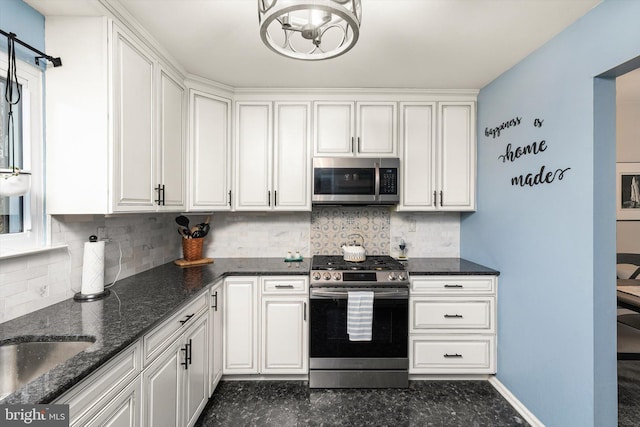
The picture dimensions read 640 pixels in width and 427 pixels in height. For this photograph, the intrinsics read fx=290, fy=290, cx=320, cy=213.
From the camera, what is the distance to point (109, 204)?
1.53 m

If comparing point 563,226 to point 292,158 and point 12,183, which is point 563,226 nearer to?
point 292,158

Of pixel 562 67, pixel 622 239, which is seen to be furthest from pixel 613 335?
pixel 622 239

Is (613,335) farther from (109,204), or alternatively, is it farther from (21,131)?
(21,131)

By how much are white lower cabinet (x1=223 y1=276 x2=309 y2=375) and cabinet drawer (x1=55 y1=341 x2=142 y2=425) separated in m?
1.08

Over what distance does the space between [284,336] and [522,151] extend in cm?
223

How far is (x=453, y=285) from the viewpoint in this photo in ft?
7.61

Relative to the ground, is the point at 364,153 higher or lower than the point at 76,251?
higher

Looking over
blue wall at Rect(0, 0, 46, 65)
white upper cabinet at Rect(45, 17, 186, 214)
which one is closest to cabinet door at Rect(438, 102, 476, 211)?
white upper cabinet at Rect(45, 17, 186, 214)

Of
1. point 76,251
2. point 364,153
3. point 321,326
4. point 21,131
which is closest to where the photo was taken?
point 21,131

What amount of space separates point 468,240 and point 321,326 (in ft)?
5.36

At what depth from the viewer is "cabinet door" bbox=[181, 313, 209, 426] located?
1667 mm

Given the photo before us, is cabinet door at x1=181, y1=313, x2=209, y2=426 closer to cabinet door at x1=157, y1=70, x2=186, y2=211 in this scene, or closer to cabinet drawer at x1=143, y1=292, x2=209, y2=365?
cabinet drawer at x1=143, y1=292, x2=209, y2=365

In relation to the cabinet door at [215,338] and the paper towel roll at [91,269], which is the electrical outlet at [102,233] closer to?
the paper towel roll at [91,269]

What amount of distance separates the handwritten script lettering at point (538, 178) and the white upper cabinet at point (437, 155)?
53 cm
